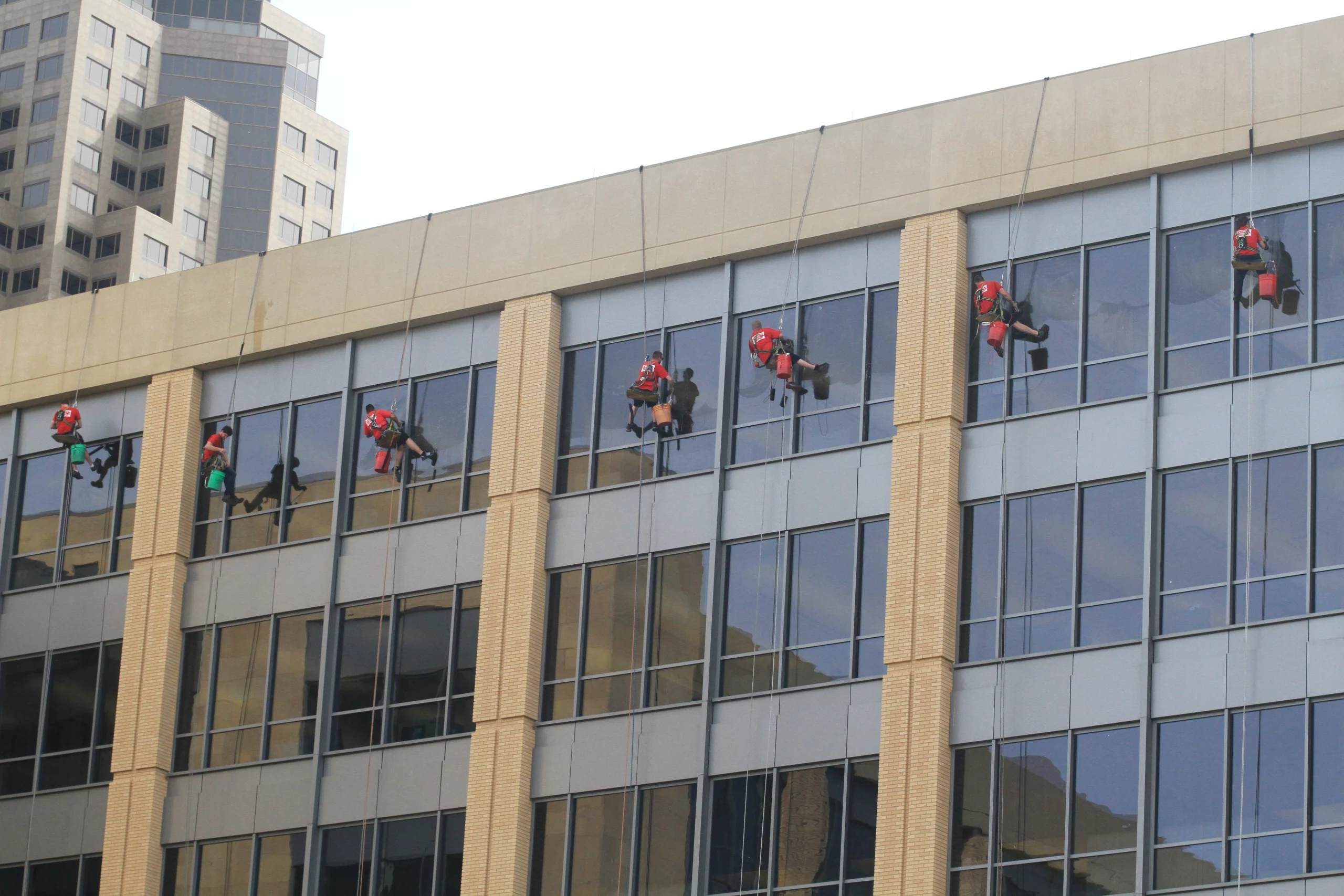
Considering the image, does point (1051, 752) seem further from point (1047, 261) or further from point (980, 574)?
point (1047, 261)

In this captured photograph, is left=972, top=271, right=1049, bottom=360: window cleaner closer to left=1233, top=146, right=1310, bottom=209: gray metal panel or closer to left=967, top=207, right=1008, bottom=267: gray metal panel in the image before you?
left=967, top=207, right=1008, bottom=267: gray metal panel

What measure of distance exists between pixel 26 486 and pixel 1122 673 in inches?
866

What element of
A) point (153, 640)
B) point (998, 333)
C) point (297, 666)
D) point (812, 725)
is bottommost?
point (812, 725)

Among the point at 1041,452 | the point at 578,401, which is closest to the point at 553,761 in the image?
the point at 578,401

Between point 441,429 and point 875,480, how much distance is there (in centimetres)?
841

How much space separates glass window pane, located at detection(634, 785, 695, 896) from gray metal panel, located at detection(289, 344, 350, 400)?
10.1 meters

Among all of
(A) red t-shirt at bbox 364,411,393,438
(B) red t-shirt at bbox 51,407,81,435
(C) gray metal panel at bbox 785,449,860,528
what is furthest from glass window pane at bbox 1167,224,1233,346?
(B) red t-shirt at bbox 51,407,81,435

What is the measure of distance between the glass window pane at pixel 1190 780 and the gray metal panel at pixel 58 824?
63.7 ft

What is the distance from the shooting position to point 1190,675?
28.9m

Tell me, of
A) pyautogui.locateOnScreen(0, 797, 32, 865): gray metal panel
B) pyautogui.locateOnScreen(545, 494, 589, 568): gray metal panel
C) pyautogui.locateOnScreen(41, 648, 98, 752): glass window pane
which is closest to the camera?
pyautogui.locateOnScreen(545, 494, 589, 568): gray metal panel

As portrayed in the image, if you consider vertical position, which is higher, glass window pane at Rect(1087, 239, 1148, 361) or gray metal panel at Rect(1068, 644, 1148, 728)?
glass window pane at Rect(1087, 239, 1148, 361)

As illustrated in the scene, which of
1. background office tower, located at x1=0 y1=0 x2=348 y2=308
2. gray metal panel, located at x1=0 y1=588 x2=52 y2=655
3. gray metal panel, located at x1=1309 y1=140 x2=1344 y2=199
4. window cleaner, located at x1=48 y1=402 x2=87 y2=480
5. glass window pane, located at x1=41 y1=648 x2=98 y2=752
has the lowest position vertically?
glass window pane, located at x1=41 y1=648 x2=98 y2=752

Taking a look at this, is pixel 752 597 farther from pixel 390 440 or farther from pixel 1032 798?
pixel 390 440

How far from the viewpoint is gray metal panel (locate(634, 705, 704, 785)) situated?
1280 inches
